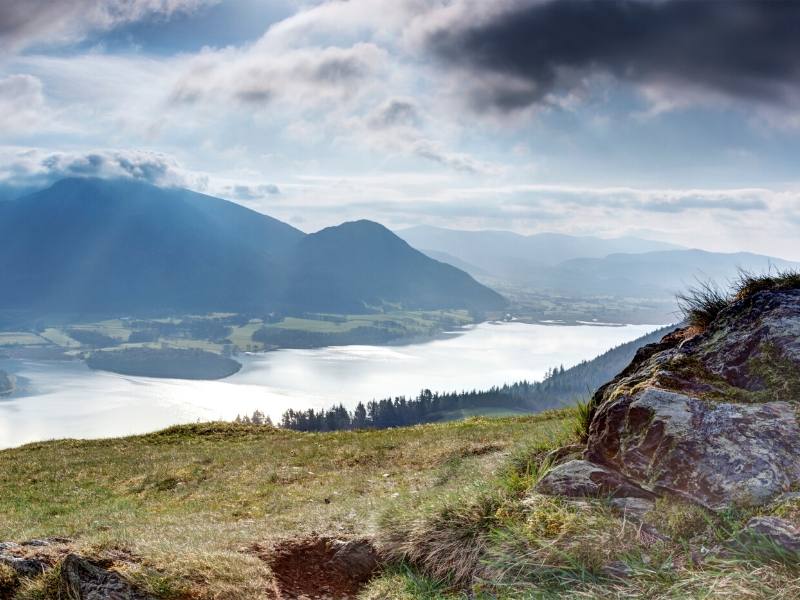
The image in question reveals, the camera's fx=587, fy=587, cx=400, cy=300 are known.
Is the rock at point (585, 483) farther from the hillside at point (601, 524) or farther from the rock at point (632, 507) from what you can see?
the rock at point (632, 507)

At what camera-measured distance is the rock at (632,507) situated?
6043 millimetres

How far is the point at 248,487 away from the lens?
1805cm

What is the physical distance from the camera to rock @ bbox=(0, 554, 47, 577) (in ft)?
21.6

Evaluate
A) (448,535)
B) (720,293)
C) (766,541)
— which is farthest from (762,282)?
(448,535)

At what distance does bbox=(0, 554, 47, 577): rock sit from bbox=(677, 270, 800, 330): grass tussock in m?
9.69

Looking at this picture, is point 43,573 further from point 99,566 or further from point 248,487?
point 248,487

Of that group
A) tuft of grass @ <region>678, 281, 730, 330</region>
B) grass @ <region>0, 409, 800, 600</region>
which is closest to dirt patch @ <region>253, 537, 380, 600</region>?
grass @ <region>0, 409, 800, 600</region>

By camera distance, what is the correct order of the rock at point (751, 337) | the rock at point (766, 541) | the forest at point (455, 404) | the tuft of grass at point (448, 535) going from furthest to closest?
the forest at point (455, 404), the rock at point (751, 337), the tuft of grass at point (448, 535), the rock at point (766, 541)

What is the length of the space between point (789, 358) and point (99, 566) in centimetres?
863

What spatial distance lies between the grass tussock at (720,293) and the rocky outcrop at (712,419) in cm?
58

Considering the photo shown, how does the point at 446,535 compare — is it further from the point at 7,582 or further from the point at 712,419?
the point at 7,582

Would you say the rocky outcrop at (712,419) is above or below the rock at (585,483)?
above

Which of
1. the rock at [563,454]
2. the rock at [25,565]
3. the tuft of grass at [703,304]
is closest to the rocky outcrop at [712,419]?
the rock at [563,454]

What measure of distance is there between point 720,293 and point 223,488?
15.0m
